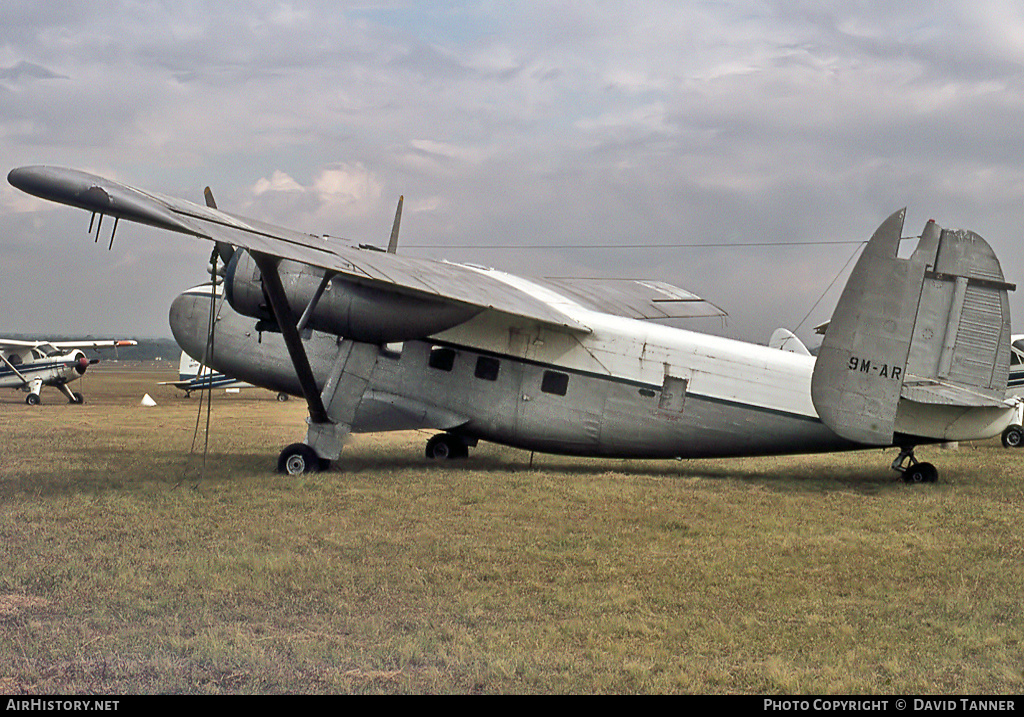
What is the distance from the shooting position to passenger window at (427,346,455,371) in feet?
41.0

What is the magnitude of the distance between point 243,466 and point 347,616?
25.8 ft

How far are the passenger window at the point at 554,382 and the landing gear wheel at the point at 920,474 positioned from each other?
4.60 meters

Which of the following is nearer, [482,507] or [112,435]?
[482,507]

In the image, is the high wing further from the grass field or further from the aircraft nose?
the aircraft nose

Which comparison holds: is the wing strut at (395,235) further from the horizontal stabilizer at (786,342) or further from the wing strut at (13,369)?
the wing strut at (13,369)

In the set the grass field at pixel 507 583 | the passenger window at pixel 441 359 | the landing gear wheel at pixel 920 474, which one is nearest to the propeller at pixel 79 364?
the grass field at pixel 507 583

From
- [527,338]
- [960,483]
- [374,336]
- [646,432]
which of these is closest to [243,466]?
[374,336]

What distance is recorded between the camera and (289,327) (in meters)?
11.0

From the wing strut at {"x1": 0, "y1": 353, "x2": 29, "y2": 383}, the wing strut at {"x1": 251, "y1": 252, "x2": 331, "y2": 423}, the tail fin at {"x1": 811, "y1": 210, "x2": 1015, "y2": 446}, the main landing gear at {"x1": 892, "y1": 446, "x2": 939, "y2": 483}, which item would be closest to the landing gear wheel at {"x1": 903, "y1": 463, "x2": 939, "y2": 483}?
the main landing gear at {"x1": 892, "y1": 446, "x2": 939, "y2": 483}

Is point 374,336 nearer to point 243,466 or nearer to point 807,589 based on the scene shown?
point 243,466

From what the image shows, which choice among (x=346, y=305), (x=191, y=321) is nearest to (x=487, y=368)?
(x=346, y=305)

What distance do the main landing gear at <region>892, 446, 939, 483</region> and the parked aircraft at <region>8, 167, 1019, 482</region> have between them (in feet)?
→ 0.09

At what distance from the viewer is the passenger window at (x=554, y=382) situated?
1198 centimetres

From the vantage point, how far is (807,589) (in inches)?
240
